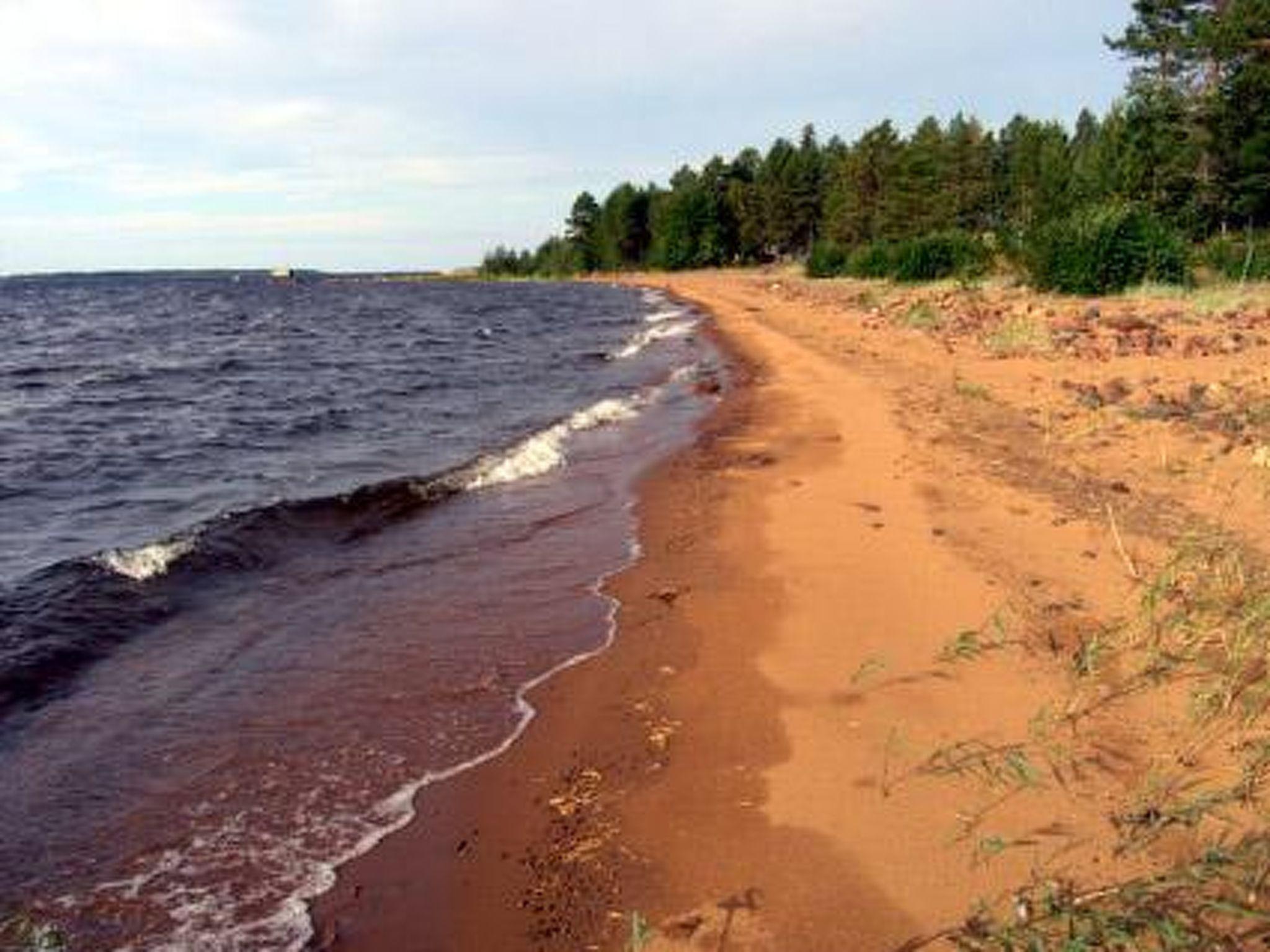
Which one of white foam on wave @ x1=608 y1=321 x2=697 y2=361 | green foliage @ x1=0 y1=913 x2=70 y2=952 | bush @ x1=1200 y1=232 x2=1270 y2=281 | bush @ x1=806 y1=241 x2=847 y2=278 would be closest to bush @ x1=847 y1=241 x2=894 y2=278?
bush @ x1=806 y1=241 x2=847 y2=278

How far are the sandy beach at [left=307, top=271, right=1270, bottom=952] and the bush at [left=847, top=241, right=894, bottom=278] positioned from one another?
37.6m

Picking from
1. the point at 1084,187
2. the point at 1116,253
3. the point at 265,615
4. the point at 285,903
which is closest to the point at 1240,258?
the point at 1116,253

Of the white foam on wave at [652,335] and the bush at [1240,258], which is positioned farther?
the white foam on wave at [652,335]

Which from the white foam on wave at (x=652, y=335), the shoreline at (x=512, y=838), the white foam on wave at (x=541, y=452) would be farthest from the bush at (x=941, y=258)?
the shoreline at (x=512, y=838)

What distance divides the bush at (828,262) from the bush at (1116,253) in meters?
34.2

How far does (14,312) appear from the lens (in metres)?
67.2

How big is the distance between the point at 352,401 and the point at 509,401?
3.04 metres

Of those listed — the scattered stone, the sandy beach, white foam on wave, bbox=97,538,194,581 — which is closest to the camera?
the sandy beach

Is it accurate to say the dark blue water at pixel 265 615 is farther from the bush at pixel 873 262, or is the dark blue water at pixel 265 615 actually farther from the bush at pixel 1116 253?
the bush at pixel 873 262

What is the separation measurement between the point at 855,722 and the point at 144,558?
22.9 ft

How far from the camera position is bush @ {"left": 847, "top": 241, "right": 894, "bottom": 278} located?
49531mm

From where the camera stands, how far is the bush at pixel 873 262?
49.5 meters

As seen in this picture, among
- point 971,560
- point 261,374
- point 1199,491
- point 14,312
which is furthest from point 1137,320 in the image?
point 14,312

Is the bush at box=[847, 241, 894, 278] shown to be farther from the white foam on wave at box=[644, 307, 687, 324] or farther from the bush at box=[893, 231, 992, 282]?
the white foam on wave at box=[644, 307, 687, 324]
